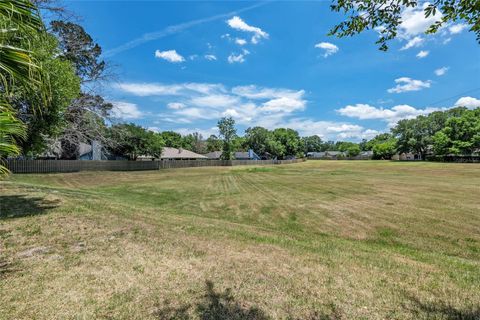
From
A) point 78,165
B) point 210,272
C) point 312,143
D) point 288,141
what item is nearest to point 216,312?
point 210,272

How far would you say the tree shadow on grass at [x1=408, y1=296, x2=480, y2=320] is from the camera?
283cm

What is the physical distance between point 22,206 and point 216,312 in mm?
7455

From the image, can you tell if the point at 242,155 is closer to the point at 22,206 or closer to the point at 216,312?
the point at 22,206

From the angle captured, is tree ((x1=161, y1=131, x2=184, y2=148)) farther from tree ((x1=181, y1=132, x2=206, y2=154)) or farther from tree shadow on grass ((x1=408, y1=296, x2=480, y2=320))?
tree shadow on grass ((x1=408, y1=296, x2=480, y2=320))

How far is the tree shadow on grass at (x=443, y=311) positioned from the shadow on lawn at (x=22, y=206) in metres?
7.97

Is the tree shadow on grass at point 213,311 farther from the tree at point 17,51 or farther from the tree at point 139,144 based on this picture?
the tree at point 139,144

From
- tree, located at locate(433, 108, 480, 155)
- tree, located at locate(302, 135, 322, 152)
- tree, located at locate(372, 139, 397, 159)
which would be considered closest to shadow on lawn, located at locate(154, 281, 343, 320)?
tree, located at locate(433, 108, 480, 155)

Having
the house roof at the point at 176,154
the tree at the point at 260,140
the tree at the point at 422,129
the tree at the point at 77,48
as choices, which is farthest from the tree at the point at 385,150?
the tree at the point at 77,48

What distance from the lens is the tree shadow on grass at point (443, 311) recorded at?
2.83m

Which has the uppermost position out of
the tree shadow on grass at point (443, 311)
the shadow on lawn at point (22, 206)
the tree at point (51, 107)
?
the tree at point (51, 107)

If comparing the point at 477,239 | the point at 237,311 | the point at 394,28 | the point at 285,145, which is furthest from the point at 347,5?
the point at 285,145

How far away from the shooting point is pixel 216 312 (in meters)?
2.79

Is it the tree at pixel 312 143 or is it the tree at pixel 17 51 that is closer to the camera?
the tree at pixel 17 51

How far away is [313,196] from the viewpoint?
14.0 metres
